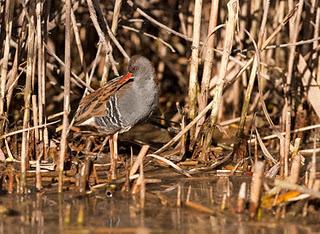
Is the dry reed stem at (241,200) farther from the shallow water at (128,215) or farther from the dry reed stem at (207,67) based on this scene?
the dry reed stem at (207,67)

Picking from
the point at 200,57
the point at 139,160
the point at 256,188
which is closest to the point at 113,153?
the point at 139,160

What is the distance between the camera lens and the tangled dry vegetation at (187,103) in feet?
17.1

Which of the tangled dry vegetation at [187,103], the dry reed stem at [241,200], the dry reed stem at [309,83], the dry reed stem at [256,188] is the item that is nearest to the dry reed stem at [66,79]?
the tangled dry vegetation at [187,103]

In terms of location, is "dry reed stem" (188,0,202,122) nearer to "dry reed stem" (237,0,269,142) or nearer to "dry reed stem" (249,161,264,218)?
"dry reed stem" (237,0,269,142)

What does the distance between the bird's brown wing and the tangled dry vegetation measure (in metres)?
0.12

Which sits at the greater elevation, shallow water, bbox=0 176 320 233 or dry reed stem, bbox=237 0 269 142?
dry reed stem, bbox=237 0 269 142

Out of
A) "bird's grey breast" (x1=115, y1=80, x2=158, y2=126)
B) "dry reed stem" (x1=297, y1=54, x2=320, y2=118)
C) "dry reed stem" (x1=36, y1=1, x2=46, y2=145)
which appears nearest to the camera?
"dry reed stem" (x1=36, y1=1, x2=46, y2=145)

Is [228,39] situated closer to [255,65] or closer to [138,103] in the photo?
[255,65]

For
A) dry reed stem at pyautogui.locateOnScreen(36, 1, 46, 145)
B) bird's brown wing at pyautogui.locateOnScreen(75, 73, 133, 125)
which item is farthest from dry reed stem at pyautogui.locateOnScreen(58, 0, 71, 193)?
bird's brown wing at pyautogui.locateOnScreen(75, 73, 133, 125)

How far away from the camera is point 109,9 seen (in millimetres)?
7184

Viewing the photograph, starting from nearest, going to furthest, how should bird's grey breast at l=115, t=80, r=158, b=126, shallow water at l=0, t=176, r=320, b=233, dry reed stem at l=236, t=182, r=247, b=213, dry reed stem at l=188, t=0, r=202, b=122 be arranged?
shallow water at l=0, t=176, r=320, b=233 < dry reed stem at l=236, t=182, r=247, b=213 < dry reed stem at l=188, t=0, r=202, b=122 < bird's grey breast at l=115, t=80, r=158, b=126

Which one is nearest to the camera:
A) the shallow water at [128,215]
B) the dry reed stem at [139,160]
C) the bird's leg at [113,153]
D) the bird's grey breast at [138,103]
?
the shallow water at [128,215]

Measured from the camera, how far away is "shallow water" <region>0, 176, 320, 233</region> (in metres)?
4.44

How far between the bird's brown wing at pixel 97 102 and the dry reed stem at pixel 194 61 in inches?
17.6
